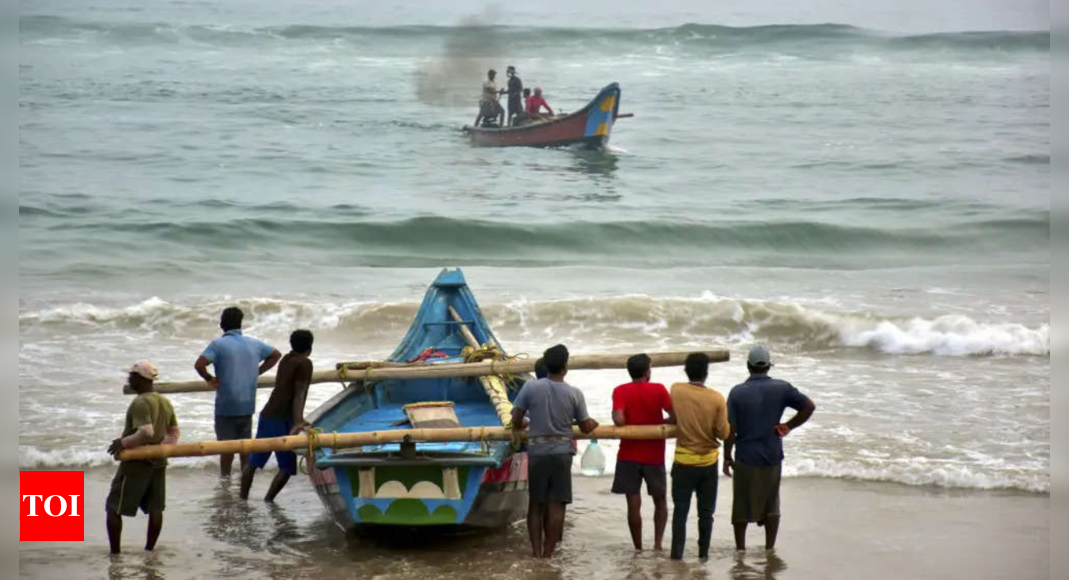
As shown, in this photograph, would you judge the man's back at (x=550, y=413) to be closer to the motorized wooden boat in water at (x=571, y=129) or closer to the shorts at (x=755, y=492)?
the shorts at (x=755, y=492)

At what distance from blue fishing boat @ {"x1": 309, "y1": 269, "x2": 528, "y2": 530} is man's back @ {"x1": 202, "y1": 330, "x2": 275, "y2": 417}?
471 mm

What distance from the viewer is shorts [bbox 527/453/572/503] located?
7043mm

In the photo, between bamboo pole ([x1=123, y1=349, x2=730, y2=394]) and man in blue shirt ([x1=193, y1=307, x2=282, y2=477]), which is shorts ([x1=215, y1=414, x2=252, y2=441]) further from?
bamboo pole ([x1=123, y1=349, x2=730, y2=394])

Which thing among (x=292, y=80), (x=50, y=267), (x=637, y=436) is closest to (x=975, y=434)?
(x=637, y=436)

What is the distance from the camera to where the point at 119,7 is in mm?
47281

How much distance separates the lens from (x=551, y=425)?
275 inches

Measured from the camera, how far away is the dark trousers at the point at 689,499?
7.06 m

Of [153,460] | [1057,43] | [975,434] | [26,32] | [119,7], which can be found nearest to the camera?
[1057,43]

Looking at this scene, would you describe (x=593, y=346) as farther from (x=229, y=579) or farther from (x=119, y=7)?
(x=119, y=7)

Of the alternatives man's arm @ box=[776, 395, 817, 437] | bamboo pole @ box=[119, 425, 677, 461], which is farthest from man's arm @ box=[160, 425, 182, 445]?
man's arm @ box=[776, 395, 817, 437]

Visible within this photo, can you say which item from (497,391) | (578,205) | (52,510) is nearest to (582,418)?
(497,391)

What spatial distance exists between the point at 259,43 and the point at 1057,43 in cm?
4039

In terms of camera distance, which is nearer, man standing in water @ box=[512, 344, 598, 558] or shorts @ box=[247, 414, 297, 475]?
man standing in water @ box=[512, 344, 598, 558]

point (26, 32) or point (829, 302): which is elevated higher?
point (26, 32)
